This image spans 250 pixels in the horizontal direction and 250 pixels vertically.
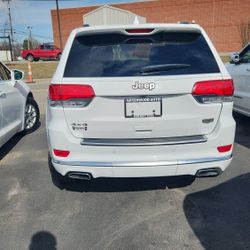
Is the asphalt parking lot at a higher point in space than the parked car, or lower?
lower

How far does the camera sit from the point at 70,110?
2.93 m

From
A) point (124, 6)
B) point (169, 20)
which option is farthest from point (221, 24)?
point (124, 6)

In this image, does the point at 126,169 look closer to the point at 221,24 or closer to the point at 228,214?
the point at 228,214

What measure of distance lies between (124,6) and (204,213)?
154ft

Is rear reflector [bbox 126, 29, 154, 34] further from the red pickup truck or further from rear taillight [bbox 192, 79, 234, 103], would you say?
the red pickup truck

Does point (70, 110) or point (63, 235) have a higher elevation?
point (70, 110)

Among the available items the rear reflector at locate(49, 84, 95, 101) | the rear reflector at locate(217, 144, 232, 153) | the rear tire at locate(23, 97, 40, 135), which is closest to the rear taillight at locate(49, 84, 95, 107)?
the rear reflector at locate(49, 84, 95, 101)

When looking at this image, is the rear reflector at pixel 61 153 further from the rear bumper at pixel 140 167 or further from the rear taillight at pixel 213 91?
the rear taillight at pixel 213 91

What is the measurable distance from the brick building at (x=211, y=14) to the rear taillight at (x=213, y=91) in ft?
138

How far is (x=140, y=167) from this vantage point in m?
2.96

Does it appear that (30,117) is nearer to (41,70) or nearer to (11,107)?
(11,107)

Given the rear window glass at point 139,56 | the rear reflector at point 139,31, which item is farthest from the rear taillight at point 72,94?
the rear reflector at point 139,31

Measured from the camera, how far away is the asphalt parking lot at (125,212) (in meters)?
2.83

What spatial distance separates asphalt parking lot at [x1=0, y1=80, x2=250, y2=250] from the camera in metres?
2.83
